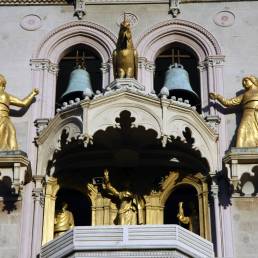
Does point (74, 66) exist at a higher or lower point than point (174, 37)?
lower

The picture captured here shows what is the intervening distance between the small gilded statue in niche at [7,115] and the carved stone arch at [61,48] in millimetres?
543

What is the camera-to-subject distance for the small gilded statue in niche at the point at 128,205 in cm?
2197

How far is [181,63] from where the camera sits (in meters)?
25.0

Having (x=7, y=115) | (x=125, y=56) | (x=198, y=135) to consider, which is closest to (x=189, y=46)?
(x=125, y=56)

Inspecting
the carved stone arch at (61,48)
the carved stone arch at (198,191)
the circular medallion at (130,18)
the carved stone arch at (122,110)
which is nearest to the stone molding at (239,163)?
the carved stone arch at (198,191)

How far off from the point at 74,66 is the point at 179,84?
123 inches

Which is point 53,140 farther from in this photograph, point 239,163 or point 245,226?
point 245,226

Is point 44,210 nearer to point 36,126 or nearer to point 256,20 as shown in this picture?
point 36,126

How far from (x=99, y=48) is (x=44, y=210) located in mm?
4860

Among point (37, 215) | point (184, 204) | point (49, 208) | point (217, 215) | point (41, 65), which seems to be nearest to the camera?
point (217, 215)

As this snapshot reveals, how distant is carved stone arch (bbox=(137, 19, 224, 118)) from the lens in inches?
930

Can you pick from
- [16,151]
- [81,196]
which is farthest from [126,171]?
[16,151]

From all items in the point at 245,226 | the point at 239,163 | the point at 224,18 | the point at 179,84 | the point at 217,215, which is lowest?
the point at 245,226

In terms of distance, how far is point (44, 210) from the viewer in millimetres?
21828
